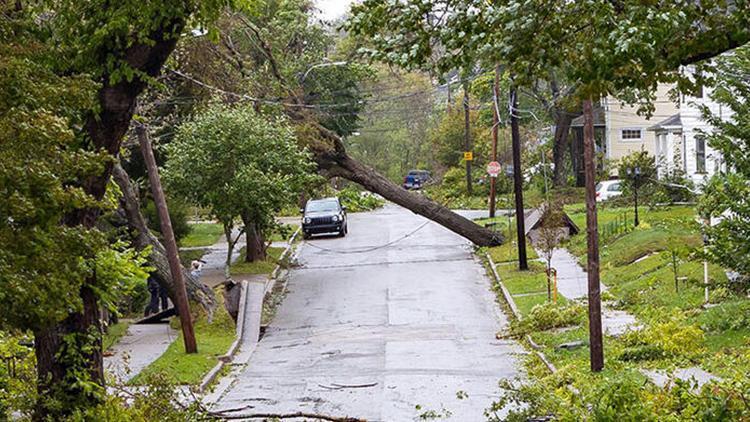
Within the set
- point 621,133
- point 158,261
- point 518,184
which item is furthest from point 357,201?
point 158,261

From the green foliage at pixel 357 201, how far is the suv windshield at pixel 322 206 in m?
14.2

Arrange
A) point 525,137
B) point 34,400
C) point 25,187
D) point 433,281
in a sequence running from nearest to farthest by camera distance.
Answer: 1. point 25,187
2. point 34,400
3. point 433,281
4. point 525,137

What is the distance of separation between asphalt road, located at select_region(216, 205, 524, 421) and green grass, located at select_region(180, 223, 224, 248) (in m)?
4.62

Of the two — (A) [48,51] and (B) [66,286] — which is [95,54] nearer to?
(A) [48,51]

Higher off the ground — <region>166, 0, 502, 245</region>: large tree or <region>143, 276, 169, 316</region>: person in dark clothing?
<region>166, 0, 502, 245</region>: large tree

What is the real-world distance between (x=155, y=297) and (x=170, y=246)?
23.9ft

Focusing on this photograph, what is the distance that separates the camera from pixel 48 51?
10.8 metres

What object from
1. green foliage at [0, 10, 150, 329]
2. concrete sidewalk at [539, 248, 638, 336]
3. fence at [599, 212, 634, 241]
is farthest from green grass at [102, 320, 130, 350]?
fence at [599, 212, 634, 241]

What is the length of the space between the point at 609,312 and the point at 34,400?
17944mm

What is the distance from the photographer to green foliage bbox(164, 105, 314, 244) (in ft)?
105

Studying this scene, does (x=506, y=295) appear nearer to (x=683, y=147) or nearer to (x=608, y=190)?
(x=683, y=147)

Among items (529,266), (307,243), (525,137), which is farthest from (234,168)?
(525,137)

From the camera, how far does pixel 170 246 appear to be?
2372 centimetres

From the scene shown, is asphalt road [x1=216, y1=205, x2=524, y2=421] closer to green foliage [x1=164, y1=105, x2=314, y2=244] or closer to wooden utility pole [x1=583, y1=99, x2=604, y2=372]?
wooden utility pole [x1=583, y1=99, x2=604, y2=372]
